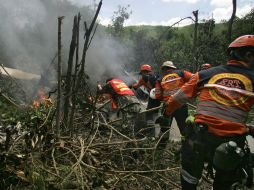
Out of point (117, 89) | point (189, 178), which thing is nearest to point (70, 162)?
point (189, 178)

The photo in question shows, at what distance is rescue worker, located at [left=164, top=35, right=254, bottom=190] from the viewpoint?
Result: 3.05 meters

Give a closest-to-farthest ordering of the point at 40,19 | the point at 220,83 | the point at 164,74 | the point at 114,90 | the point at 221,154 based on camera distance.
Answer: the point at 221,154
the point at 220,83
the point at 164,74
the point at 114,90
the point at 40,19

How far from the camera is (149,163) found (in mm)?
4816

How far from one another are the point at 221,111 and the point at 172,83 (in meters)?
3.03

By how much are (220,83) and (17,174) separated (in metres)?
2.20

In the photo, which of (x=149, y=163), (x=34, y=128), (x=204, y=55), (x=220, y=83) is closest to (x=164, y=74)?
(x=149, y=163)

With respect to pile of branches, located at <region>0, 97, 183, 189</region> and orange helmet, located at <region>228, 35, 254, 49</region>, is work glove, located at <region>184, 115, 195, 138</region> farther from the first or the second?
pile of branches, located at <region>0, 97, 183, 189</region>

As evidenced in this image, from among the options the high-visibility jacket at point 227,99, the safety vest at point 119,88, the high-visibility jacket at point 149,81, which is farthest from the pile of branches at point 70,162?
the high-visibility jacket at point 149,81

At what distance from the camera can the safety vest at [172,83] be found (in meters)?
6.07

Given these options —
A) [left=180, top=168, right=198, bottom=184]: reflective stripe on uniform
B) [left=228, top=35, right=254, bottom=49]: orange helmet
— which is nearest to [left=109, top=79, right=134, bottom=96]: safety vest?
[left=180, top=168, right=198, bottom=184]: reflective stripe on uniform

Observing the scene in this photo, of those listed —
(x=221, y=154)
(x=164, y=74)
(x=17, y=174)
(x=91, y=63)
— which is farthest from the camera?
(x=91, y=63)

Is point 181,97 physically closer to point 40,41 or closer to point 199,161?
point 199,161

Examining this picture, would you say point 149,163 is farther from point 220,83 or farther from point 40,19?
point 40,19

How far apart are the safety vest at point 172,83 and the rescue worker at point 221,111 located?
2754mm
